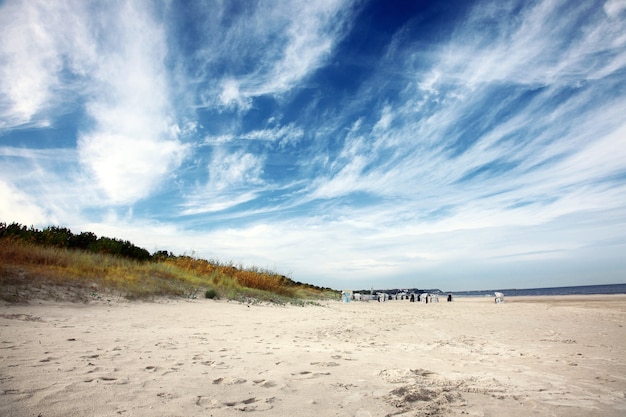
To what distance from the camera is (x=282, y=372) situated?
3746 mm

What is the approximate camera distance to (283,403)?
9.36 feet

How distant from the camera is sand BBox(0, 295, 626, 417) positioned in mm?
2723

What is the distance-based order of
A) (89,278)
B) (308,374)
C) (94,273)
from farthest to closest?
1. (94,273)
2. (89,278)
3. (308,374)

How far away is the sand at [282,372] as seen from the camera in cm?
272

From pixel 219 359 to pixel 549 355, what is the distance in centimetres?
498

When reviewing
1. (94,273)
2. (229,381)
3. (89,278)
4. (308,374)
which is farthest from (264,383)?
(94,273)

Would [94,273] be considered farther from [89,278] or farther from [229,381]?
[229,381]

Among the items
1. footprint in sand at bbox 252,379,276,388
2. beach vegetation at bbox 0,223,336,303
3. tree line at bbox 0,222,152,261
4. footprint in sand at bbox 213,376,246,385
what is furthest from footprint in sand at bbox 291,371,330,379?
tree line at bbox 0,222,152,261

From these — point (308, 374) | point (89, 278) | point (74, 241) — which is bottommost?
point (308, 374)

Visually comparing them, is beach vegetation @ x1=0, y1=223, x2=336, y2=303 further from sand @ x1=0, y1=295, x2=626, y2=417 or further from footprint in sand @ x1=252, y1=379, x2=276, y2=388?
footprint in sand @ x1=252, y1=379, x2=276, y2=388

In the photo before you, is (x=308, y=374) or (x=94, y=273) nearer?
(x=308, y=374)

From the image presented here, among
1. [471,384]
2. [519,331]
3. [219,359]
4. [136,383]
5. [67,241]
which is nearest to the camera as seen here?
[136,383]

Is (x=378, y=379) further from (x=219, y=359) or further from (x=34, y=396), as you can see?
(x=34, y=396)

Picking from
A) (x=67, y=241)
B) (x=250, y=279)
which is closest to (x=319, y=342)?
(x=250, y=279)
